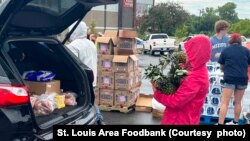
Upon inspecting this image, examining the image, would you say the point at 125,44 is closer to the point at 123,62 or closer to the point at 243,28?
the point at 123,62

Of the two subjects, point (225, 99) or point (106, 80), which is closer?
point (225, 99)

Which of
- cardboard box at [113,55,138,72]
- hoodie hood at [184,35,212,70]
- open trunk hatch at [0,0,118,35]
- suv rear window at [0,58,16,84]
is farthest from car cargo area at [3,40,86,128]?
cardboard box at [113,55,138,72]

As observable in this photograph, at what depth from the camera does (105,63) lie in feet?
26.7

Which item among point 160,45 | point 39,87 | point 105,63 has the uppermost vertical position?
point 39,87

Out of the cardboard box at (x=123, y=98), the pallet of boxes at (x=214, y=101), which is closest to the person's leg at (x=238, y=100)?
the pallet of boxes at (x=214, y=101)

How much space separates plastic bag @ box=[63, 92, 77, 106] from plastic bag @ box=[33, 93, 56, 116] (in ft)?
0.86

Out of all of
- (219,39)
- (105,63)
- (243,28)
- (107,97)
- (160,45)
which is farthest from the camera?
(243,28)

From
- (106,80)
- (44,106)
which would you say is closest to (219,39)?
(106,80)

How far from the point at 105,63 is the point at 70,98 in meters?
3.90

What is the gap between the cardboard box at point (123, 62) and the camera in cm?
786

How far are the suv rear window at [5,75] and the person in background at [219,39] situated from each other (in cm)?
500

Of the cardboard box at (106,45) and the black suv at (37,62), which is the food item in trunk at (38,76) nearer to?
the black suv at (37,62)

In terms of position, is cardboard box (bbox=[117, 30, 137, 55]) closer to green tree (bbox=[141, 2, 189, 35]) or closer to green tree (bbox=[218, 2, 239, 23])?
green tree (bbox=[141, 2, 189, 35])

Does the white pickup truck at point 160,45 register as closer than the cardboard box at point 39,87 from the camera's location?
No
